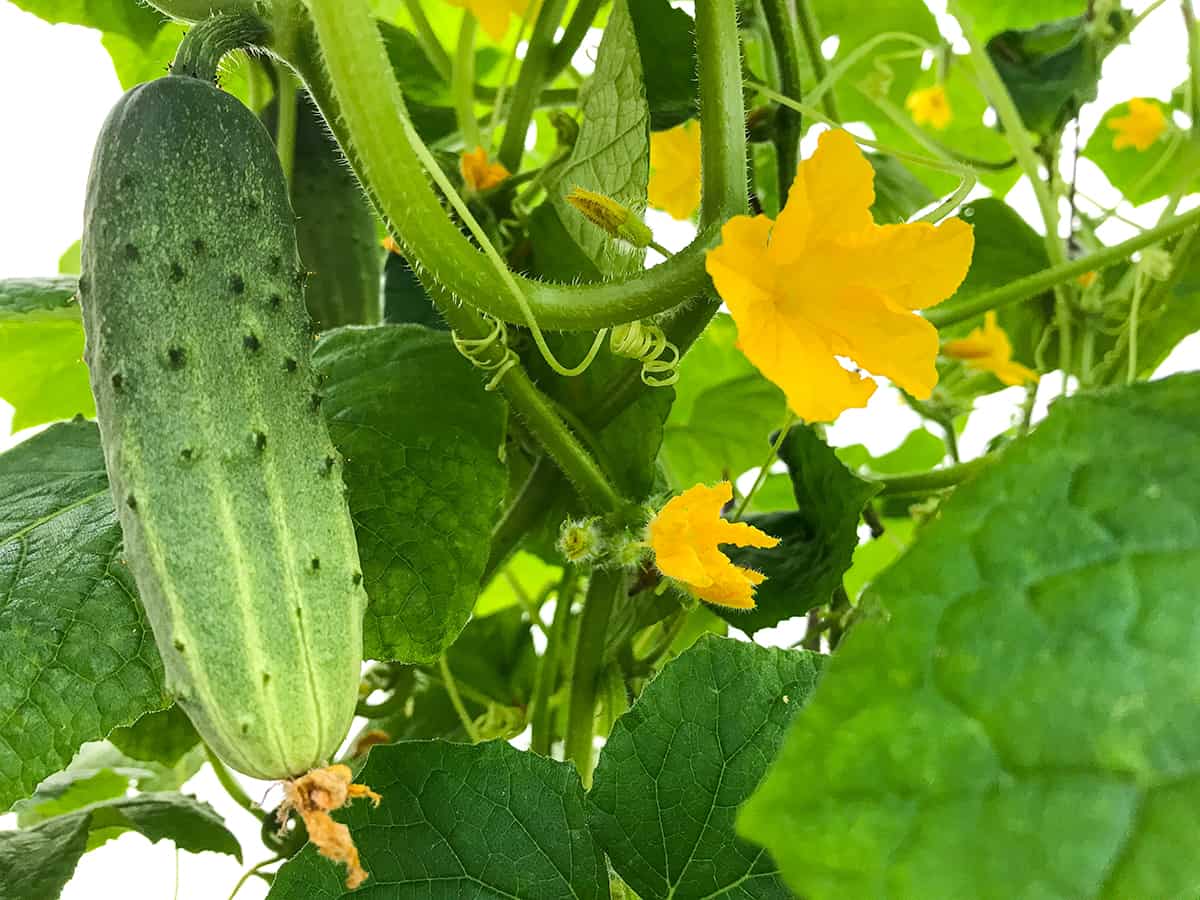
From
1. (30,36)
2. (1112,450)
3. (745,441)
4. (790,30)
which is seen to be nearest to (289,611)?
(1112,450)

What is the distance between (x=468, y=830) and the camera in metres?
0.52

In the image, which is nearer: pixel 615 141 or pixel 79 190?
pixel 615 141

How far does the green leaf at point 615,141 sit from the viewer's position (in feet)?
1.81

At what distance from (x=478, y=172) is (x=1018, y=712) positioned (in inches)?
22.0

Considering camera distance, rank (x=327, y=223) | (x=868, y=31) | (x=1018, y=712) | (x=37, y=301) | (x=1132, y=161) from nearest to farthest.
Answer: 1. (x=1018, y=712)
2. (x=37, y=301)
3. (x=327, y=223)
4. (x=868, y=31)
5. (x=1132, y=161)

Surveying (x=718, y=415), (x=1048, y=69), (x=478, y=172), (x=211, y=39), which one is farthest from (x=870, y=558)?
(x=211, y=39)

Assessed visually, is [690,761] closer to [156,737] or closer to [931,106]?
[156,737]

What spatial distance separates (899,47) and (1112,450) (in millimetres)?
919

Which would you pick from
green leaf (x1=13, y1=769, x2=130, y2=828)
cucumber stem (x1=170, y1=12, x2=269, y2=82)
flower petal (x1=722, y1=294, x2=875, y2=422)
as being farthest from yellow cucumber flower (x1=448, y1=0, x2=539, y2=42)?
green leaf (x1=13, y1=769, x2=130, y2=828)

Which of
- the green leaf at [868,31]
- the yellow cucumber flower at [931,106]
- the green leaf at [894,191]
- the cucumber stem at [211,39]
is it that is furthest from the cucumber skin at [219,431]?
the yellow cucumber flower at [931,106]

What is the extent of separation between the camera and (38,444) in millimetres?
641

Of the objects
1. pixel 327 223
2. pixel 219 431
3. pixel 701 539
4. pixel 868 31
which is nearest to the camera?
pixel 219 431

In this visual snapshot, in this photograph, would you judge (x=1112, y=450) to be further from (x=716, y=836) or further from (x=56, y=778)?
(x=56, y=778)

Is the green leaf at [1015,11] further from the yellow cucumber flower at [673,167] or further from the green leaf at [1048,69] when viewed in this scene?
the yellow cucumber flower at [673,167]
